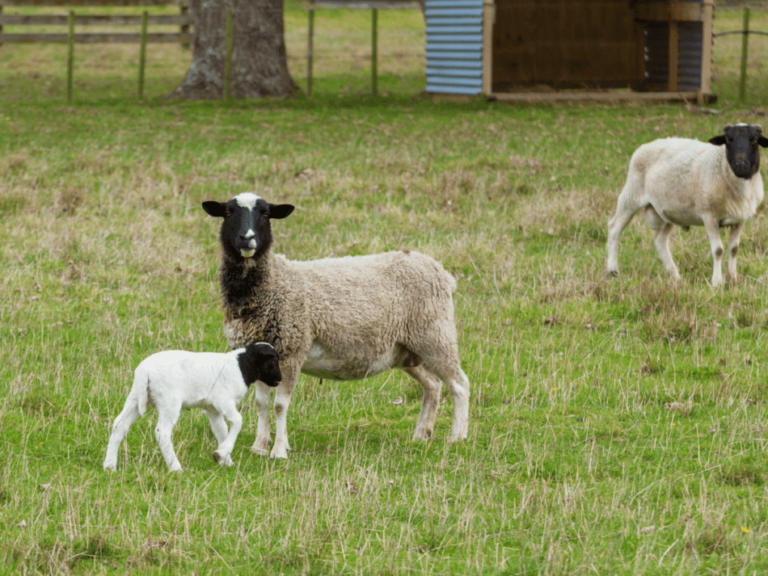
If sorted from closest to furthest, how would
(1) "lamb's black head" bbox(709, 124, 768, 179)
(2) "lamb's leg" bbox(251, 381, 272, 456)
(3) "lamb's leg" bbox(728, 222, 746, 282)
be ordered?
(2) "lamb's leg" bbox(251, 381, 272, 456)
(1) "lamb's black head" bbox(709, 124, 768, 179)
(3) "lamb's leg" bbox(728, 222, 746, 282)

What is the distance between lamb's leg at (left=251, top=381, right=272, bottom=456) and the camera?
5.81 meters

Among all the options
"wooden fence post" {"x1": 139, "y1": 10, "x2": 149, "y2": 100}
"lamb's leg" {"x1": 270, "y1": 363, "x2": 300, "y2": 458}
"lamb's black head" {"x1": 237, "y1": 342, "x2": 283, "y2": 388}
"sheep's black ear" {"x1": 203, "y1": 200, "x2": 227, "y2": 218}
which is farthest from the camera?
"wooden fence post" {"x1": 139, "y1": 10, "x2": 149, "y2": 100}

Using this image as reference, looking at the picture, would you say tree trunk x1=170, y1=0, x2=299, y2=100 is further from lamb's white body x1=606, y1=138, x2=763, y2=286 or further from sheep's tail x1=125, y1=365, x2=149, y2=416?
sheep's tail x1=125, y1=365, x2=149, y2=416

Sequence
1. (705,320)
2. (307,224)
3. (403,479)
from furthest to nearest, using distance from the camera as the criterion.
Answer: (307,224), (705,320), (403,479)

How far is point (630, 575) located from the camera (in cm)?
418

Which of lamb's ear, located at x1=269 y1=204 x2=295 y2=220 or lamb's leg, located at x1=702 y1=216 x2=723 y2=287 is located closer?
lamb's ear, located at x1=269 y1=204 x2=295 y2=220

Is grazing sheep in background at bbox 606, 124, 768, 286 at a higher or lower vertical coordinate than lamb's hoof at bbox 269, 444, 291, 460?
higher

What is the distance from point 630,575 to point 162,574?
202cm

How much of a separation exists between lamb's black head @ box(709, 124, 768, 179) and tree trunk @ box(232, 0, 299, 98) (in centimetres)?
1504

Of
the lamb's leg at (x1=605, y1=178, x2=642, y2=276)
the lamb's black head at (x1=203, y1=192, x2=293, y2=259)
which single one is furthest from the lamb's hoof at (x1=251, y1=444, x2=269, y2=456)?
the lamb's leg at (x1=605, y1=178, x2=642, y2=276)

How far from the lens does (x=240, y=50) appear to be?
2275 cm

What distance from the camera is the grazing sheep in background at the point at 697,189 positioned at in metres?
9.57

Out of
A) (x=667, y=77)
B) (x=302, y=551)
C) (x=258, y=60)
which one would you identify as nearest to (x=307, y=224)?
(x=302, y=551)

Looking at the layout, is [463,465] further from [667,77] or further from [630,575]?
[667,77]
